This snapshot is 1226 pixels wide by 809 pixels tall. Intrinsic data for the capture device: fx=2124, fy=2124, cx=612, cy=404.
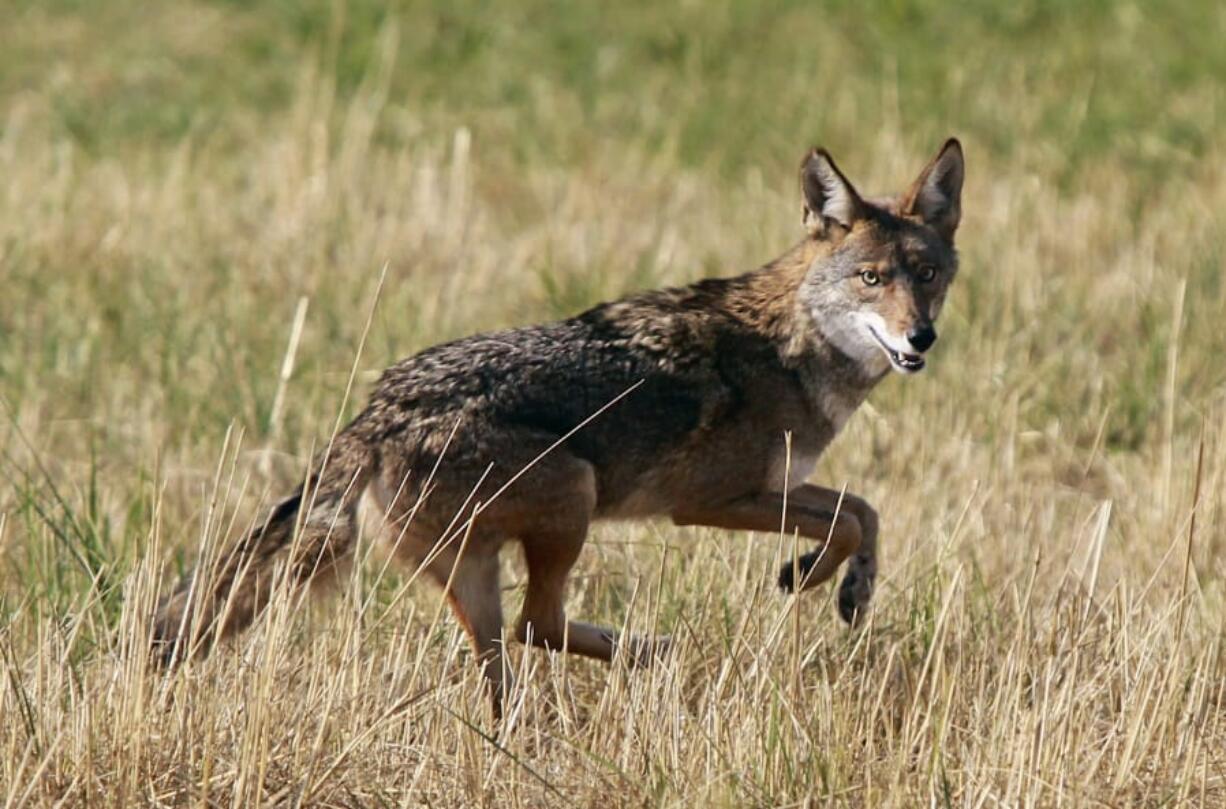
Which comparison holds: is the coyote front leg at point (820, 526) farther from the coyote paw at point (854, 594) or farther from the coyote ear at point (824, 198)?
the coyote ear at point (824, 198)

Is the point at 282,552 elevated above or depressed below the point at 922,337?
below

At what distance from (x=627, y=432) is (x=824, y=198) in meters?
1.11

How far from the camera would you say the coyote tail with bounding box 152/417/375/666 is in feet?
18.4

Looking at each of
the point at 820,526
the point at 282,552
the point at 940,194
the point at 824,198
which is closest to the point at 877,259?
the point at 824,198

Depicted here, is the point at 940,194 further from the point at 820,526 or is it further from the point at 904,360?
the point at 820,526

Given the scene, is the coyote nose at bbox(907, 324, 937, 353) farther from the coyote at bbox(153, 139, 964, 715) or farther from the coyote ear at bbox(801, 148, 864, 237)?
the coyote ear at bbox(801, 148, 864, 237)

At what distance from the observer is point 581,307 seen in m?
9.14

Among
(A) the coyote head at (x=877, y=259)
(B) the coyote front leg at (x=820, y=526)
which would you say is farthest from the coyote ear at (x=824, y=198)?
(B) the coyote front leg at (x=820, y=526)

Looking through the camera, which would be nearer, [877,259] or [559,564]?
[559,564]

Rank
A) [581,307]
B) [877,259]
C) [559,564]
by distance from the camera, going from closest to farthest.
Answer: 1. [559,564]
2. [877,259]
3. [581,307]

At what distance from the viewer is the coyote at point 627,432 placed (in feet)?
19.0

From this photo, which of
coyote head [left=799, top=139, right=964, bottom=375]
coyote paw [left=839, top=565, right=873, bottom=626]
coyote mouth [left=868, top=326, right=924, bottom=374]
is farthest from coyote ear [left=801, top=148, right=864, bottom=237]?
coyote paw [left=839, top=565, right=873, bottom=626]

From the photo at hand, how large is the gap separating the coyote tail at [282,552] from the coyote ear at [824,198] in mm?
1668

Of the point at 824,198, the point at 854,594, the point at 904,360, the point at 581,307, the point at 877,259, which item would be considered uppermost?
the point at 824,198
